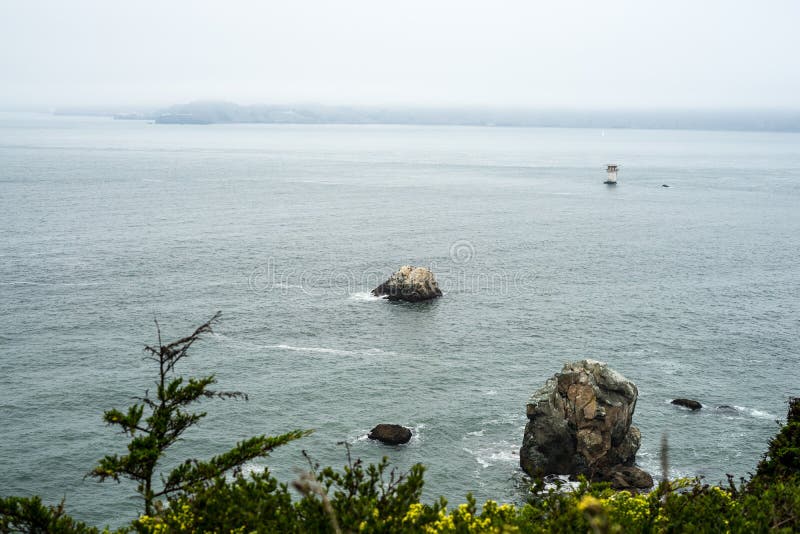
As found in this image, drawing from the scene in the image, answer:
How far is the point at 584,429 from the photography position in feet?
209

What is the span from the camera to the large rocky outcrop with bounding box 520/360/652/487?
62.9m

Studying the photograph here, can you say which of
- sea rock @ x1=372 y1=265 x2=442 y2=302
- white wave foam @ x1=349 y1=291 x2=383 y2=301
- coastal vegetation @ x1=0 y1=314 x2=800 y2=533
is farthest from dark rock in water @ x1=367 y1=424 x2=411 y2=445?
white wave foam @ x1=349 y1=291 x2=383 y2=301

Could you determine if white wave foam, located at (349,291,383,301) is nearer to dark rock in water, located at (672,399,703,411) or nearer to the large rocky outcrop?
the large rocky outcrop

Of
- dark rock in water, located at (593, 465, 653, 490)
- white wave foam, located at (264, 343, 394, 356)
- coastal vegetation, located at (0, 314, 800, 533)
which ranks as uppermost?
coastal vegetation, located at (0, 314, 800, 533)

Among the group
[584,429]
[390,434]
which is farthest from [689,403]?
[390,434]

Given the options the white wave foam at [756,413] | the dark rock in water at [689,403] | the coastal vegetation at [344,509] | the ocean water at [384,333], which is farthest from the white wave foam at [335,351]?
the coastal vegetation at [344,509]

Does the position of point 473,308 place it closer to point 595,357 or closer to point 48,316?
point 595,357

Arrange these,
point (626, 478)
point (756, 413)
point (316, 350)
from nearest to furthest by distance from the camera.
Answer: point (626, 478) < point (756, 413) < point (316, 350)

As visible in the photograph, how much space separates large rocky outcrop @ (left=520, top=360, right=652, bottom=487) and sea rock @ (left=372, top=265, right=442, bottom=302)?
4406cm

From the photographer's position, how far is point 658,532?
94.8 feet

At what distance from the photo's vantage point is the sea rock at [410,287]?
10719 cm

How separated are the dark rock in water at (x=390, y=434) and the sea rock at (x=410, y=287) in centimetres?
4164

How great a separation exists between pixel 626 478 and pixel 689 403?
15843 millimetres

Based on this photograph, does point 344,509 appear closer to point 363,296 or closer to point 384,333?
point 384,333
